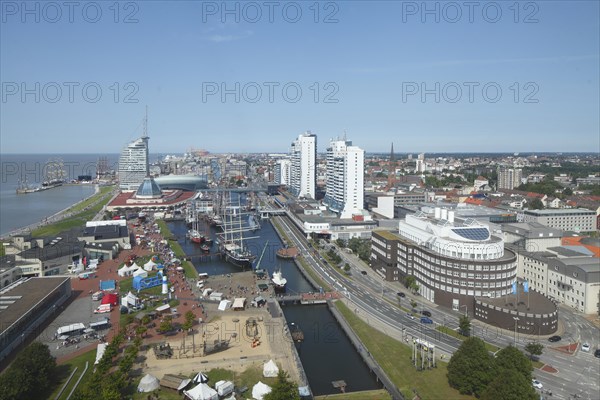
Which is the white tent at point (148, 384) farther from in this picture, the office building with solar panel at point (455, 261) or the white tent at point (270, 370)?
the office building with solar panel at point (455, 261)

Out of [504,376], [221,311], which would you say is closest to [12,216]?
[221,311]

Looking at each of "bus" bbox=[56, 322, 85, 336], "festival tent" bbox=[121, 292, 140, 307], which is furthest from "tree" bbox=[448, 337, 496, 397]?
"festival tent" bbox=[121, 292, 140, 307]

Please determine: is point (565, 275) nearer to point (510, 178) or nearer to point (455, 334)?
point (455, 334)

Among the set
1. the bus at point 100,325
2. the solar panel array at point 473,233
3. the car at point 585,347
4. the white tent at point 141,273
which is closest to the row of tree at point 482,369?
the car at point 585,347

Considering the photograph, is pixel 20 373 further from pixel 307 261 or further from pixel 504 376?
pixel 307 261

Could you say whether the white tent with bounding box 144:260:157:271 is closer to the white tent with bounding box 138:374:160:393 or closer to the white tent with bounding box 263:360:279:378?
the white tent with bounding box 138:374:160:393

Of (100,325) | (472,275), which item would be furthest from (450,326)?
(100,325)
